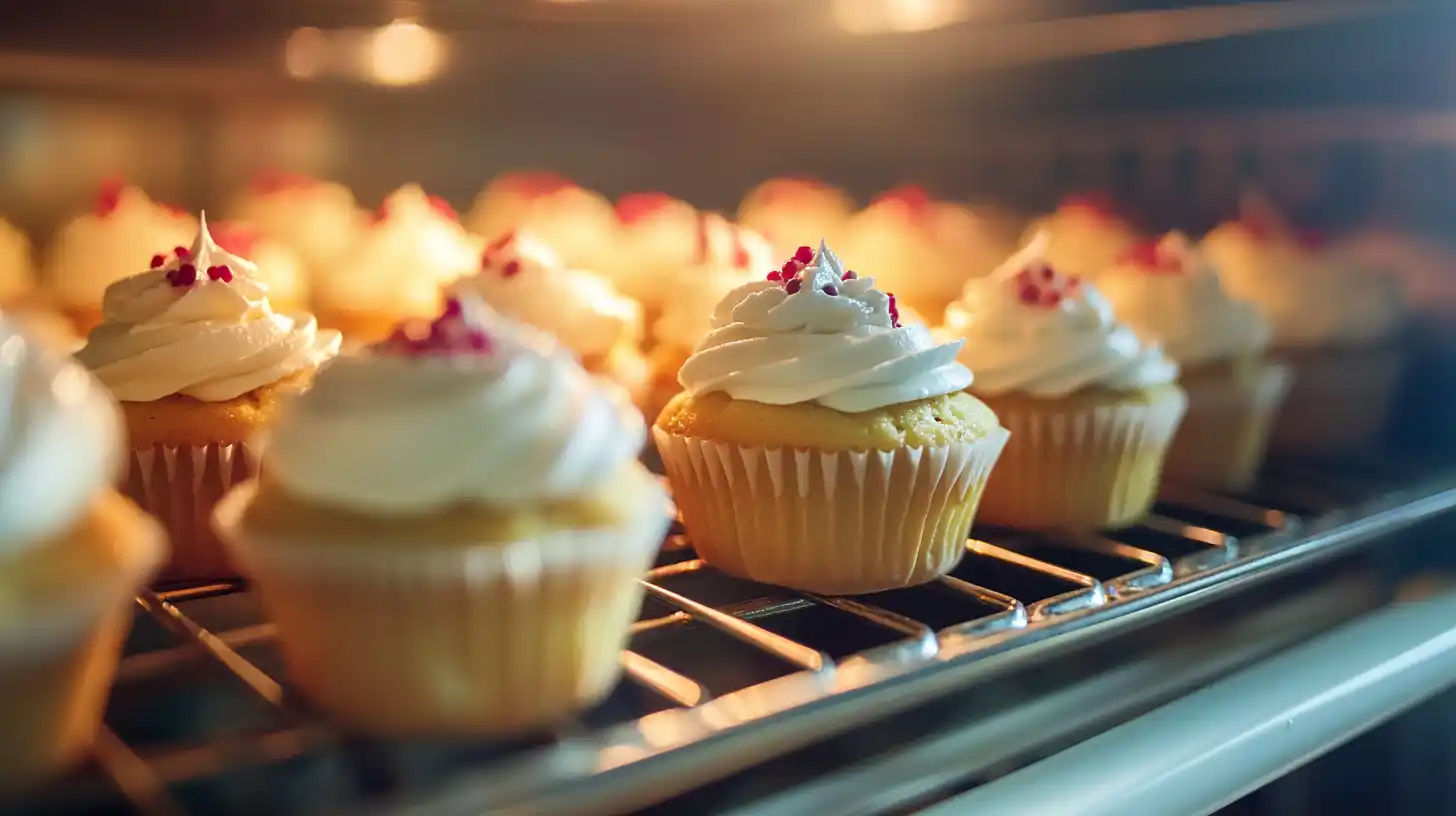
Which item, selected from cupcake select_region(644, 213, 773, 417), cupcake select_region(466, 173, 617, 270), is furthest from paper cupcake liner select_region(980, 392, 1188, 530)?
cupcake select_region(466, 173, 617, 270)

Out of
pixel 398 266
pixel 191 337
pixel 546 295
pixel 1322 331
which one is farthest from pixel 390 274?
pixel 1322 331

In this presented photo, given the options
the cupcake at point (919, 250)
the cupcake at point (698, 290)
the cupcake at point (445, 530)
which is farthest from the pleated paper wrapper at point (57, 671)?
the cupcake at point (919, 250)

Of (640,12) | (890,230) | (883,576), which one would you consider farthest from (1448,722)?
(640,12)

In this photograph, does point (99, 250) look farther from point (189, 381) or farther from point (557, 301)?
point (557, 301)

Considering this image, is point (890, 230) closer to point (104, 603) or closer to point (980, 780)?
point (980, 780)

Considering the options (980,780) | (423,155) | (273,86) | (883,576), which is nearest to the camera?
A: (980,780)

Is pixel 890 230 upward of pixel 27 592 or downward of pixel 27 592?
upward
